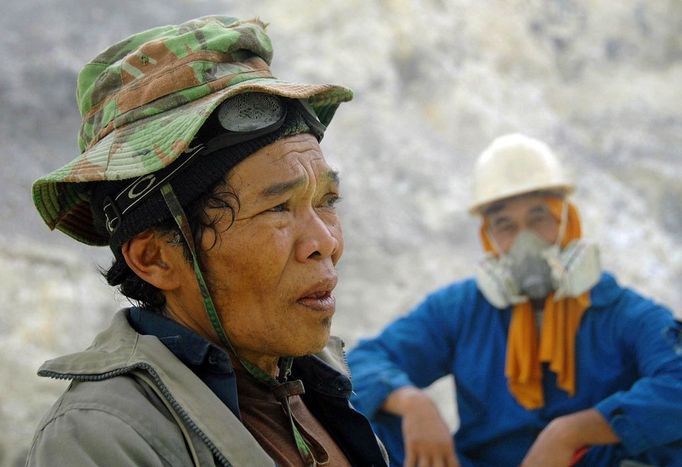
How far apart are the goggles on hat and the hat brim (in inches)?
1.7

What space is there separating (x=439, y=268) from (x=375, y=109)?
2.91m

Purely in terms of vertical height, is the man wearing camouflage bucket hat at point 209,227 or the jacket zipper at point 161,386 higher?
the man wearing camouflage bucket hat at point 209,227

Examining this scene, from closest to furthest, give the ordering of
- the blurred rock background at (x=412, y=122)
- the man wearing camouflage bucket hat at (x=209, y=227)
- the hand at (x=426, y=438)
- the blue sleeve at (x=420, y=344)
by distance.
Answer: the man wearing camouflage bucket hat at (x=209, y=227), the hand at (x=426, y=438), the blue sleeve at (x=420, y=344), the blurred rock background at (x=412, y=122)

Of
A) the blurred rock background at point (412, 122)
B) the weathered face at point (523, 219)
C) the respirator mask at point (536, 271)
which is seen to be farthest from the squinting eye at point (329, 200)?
the blurred rock background at point (412, 122)

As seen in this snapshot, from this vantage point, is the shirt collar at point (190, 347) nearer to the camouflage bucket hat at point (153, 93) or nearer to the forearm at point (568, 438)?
the camouflage bucket hat at point (153, 93)

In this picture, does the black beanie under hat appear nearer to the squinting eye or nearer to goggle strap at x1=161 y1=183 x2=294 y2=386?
goggle strap at x1=161 y1=183 x2=294 y2=386

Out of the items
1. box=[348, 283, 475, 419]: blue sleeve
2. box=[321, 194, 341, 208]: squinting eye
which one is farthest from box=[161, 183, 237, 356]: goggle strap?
box=[348, 283, 475, 419]: blue sleeve

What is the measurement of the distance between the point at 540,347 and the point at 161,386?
2382 mm

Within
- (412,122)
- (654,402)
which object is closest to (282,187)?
(654,402)

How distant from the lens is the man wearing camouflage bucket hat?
5.26 feet

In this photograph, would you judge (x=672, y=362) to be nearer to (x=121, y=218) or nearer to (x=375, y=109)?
(x=121, y=218)

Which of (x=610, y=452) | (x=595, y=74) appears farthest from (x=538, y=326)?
(x=595, y=74)

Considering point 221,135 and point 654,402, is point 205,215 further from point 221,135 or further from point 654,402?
point 654,402

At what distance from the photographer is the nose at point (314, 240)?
1752mm
